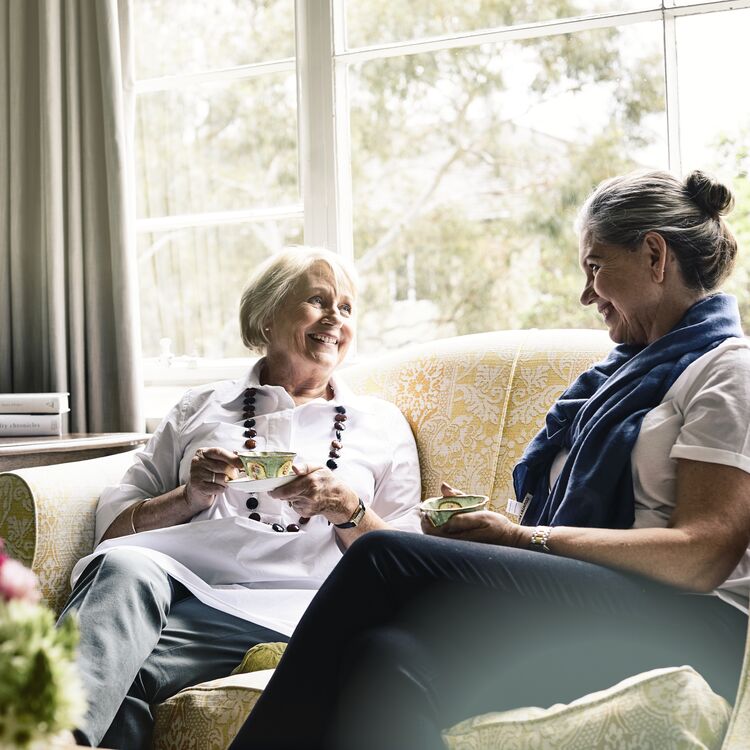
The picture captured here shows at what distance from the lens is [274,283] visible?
2.38 metres

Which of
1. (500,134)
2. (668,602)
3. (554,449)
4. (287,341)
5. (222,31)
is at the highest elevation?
(222,31)

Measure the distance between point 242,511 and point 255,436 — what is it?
179mm

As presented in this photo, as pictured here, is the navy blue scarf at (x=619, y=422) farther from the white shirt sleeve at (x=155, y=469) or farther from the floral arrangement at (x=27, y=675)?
the floral arrangement at (x=27, y=675)

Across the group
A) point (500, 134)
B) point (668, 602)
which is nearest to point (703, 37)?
point (500, 134)

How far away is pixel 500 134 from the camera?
8.99ft

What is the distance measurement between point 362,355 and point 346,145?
0.64 meters

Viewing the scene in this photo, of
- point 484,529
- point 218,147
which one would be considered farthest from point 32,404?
point 484,529

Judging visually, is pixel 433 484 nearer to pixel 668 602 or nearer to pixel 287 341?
pixel 287 341

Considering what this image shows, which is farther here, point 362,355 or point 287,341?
point 362,355

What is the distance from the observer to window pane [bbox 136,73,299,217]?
9.91ft

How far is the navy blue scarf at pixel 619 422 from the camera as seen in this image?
1.57m

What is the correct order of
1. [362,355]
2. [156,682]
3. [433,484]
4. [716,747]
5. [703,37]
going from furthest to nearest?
[362,355] < [703,37] < [433,484] < [156,682] < [716,747]

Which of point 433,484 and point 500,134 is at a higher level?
point 500,134

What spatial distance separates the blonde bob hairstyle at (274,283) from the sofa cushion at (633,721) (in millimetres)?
1306
